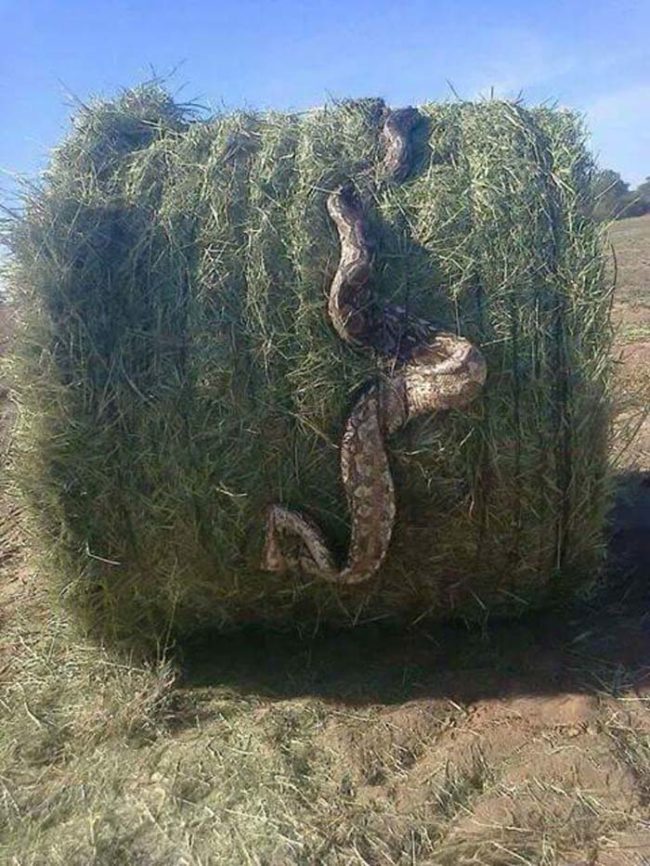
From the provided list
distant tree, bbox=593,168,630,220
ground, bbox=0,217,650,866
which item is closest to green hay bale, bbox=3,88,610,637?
distant tree, bbox=593,168,630,220

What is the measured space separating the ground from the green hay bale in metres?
0.52

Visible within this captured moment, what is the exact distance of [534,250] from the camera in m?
3.18

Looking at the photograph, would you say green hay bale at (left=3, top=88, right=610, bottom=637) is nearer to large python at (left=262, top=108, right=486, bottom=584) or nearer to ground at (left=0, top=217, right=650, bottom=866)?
large python at (left=262, top=108, right=486, bottom=584)

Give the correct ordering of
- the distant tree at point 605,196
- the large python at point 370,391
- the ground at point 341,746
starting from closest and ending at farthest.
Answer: the ground at point 341,746 < the large python at point 370,391 < the distant tree at point 605,196

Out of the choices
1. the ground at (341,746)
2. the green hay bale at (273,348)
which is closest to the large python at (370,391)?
the green hay bale at (273,348)

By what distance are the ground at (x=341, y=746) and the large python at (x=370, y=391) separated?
23.1 inches

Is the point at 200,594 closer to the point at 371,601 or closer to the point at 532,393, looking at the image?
the point at 371,601

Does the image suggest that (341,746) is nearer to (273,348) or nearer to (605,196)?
(273,348)

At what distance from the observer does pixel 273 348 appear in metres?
3.10

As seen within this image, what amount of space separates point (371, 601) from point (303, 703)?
0.48 metres

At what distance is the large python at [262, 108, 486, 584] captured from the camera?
3062 mm

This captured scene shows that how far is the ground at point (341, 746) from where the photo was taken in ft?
8.77

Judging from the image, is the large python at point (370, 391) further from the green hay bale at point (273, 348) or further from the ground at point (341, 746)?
the ground at point (341, 746)

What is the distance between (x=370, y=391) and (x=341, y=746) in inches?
50.3
